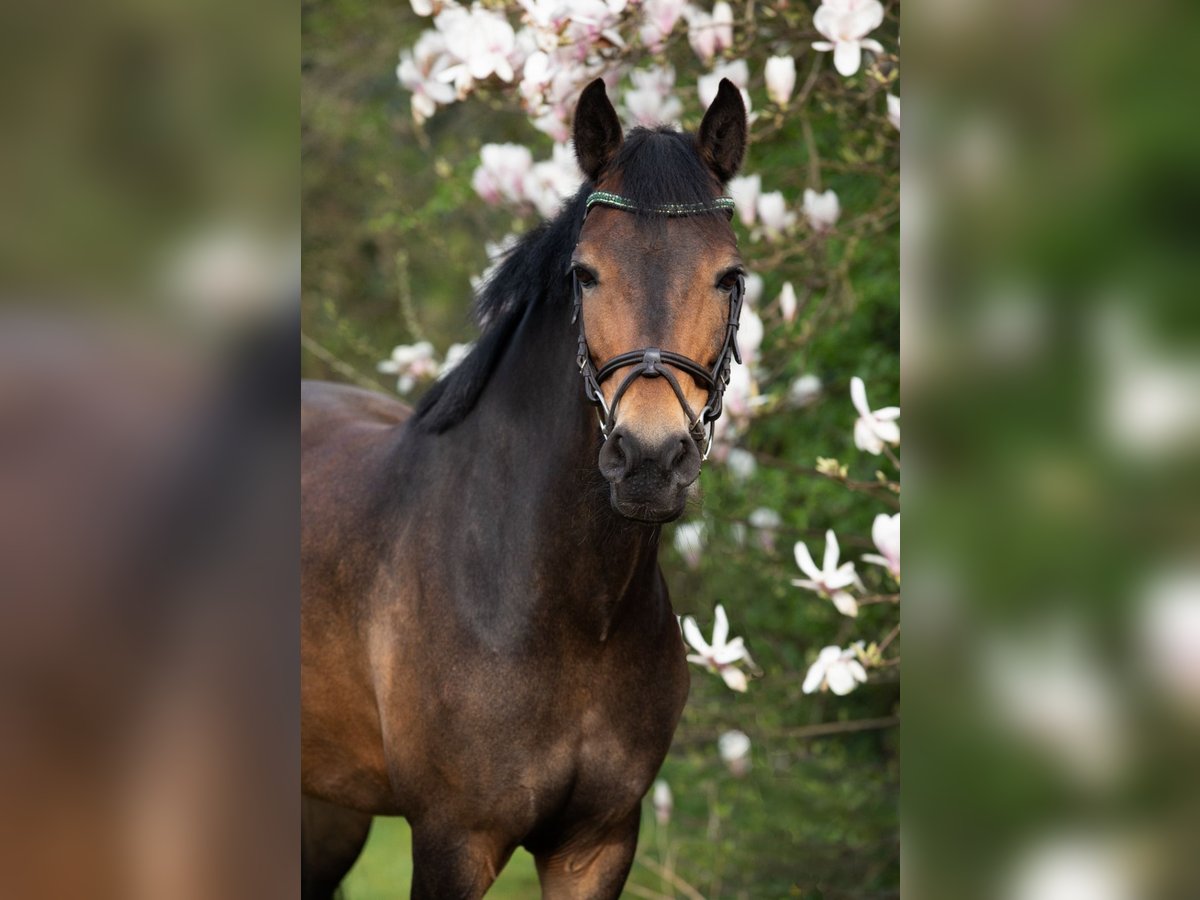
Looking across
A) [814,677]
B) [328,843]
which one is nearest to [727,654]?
[814,677]

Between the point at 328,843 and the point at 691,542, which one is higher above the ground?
the point at 691,542

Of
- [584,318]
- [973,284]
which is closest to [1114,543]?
[973,284]

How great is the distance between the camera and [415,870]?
299cm

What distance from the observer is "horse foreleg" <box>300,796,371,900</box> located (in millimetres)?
4430

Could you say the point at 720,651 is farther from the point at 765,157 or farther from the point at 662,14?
the point at 765,157

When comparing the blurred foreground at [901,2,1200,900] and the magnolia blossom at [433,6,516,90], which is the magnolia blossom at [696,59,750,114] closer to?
the magnolia blossom at [433,6,516,90]

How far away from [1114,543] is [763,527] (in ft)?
12.4

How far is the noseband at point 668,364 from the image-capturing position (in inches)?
92.8

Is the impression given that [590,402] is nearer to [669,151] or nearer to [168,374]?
[669,151]

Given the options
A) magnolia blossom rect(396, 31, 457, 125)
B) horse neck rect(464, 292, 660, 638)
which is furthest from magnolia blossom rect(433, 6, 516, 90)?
horse neck rect(464, 292, 660, 638)

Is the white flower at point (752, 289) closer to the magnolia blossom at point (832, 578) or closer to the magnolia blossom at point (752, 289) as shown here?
the magnolia blossom at point (752, 289)

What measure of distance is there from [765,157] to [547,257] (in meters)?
2.13

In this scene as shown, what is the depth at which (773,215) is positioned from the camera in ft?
13.3

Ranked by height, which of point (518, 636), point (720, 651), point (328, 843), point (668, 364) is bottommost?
point (328, 843)
